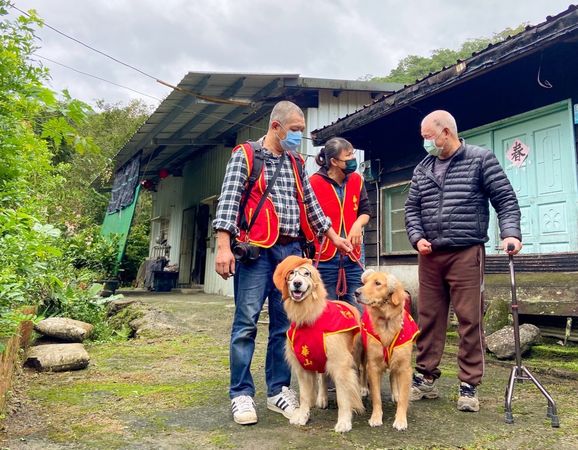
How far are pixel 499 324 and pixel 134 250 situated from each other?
17.8m

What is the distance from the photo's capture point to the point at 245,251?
282cm

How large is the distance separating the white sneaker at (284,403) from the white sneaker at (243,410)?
216mm

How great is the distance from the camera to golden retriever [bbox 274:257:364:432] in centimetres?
266

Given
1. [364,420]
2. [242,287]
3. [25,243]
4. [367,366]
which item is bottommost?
[364,420]

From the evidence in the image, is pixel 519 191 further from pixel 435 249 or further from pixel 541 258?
pixel 435 249

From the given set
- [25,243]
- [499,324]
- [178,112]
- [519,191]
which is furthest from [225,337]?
[178,112]

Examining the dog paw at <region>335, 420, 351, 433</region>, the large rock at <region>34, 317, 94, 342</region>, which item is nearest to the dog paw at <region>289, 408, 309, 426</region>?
the dog paw at <region>335, 420, 351, 433</region>

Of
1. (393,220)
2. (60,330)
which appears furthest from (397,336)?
(393,220)

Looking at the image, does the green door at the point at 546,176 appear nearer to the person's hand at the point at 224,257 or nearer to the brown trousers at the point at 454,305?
the brown trousers at the point at 454,305

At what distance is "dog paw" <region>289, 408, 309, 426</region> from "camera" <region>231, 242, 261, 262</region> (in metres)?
0.97

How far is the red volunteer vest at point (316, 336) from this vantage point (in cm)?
270

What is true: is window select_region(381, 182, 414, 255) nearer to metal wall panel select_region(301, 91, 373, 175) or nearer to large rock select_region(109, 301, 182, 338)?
metal wall panel select_region(301, 91, 373, 175)

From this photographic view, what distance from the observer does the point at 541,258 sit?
5184 mm

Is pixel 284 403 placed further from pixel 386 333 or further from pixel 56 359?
pixel 56 359
